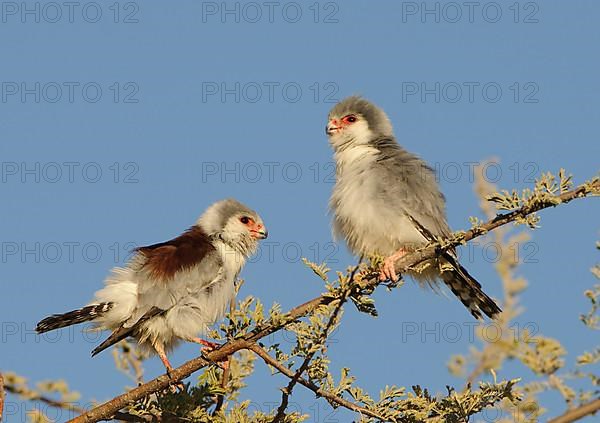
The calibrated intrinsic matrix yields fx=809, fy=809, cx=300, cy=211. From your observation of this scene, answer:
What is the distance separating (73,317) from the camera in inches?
203

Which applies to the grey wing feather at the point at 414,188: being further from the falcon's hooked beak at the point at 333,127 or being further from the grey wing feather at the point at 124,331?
the grey wing feather at the point at 124,331

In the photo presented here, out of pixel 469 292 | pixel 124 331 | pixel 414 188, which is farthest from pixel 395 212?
pixel 124 331

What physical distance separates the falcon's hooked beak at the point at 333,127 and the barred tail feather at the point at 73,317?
2290 millimetres

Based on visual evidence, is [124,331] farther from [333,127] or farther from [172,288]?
[333,127]

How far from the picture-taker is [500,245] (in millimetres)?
5395

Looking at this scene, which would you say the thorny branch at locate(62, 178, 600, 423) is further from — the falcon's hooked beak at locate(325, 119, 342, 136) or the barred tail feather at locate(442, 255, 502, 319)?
the falcon's hooked beak at locate(325, 119, 342, 136)

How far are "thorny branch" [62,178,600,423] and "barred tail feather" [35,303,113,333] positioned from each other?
1404 mm

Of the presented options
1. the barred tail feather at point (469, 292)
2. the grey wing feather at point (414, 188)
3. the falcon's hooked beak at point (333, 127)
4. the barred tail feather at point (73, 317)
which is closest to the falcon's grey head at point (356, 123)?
the falcon's hooked beak at point (333, 127)

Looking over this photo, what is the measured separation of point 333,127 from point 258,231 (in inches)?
42.2

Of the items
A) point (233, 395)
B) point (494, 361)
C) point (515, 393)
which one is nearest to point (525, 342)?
point (515, 393)

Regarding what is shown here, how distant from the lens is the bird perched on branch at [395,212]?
5414 mm

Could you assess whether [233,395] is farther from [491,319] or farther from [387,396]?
[491,319]

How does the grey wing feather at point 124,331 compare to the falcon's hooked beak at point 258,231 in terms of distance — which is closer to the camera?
the grey wing feather at point 124,331

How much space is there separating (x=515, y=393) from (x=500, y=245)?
1.77m
